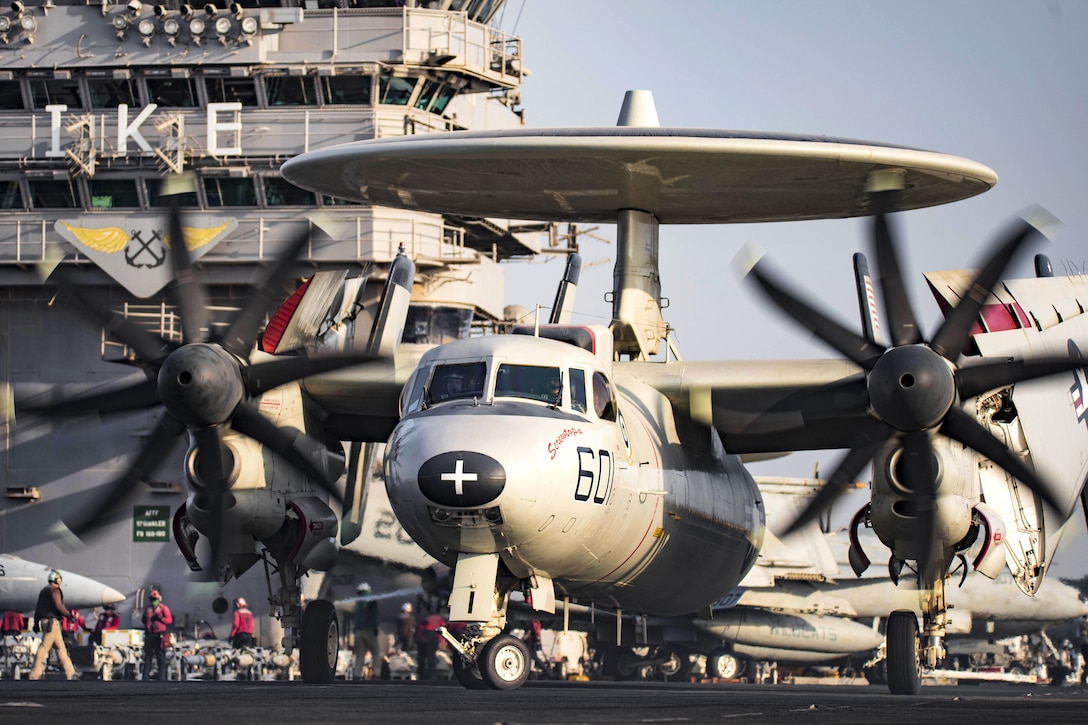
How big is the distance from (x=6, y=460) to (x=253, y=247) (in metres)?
11.3

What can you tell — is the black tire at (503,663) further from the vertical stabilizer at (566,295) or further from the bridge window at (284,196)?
the bridge window at (284,196)

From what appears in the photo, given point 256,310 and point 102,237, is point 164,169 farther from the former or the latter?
point 256,310

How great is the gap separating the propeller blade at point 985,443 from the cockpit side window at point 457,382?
19.9ft

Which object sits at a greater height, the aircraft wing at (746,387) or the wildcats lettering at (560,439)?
the aircraft wing at (746,387)

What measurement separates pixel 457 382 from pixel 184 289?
16.8 feet

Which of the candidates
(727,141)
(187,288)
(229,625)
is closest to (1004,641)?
(229,625)

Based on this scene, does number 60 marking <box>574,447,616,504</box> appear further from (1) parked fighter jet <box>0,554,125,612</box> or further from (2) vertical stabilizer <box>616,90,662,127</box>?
(1) parked fighter jet <box>0,554,125,612</box>

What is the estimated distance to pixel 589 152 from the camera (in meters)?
20.8

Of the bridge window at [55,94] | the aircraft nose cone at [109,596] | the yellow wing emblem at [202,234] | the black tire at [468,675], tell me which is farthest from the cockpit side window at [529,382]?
the bridge window at [55,94]

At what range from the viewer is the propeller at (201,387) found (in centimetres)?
1912

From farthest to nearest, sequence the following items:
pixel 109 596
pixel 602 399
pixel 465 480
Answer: pixel 109 596
pixel 602 399
pixel 465 480

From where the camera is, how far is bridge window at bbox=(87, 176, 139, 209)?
4641cm

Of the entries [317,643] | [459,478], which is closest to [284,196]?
[317,643]

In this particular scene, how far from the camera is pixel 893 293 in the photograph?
61.4ft
